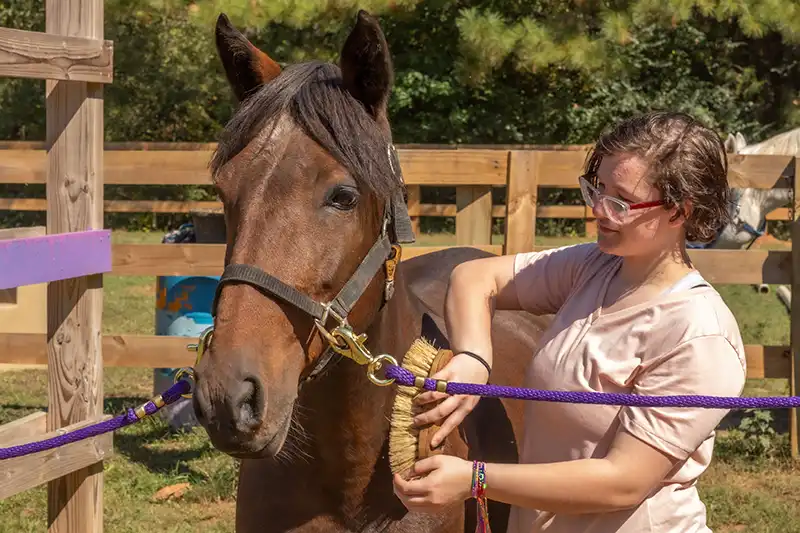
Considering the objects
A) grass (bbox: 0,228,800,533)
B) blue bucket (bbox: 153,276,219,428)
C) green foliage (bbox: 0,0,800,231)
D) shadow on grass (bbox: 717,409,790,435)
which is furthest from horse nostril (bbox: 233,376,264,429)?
green foliage (bbox: 0,0,800,231)

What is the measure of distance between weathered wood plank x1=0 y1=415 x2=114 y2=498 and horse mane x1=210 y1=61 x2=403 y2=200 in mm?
1959

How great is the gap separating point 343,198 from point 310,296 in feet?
0.82

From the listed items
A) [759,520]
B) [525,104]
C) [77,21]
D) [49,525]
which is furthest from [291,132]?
[525,104]

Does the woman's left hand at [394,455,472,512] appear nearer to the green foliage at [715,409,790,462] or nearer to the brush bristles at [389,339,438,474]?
the brush bristles at [389,339,438,474]

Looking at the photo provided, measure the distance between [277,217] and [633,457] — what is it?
0.90 metres

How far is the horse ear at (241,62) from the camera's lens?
2572mm

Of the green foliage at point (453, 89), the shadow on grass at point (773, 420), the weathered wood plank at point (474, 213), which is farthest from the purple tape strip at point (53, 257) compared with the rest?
the green foliage at point (453, 89)

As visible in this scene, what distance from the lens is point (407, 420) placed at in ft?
7.24

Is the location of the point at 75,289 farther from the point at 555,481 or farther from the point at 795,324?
the point at 795,324

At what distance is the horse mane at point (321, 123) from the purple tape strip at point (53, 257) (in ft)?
5.02

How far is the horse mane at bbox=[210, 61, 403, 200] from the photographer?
231 cm

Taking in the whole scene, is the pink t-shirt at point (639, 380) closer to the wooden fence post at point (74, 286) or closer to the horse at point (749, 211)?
the wooden fence post at point (74, 286)

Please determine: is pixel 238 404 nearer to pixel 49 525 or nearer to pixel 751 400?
pixel 751 400

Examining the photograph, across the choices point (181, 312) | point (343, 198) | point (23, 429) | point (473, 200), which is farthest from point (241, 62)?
point (181, 312)
